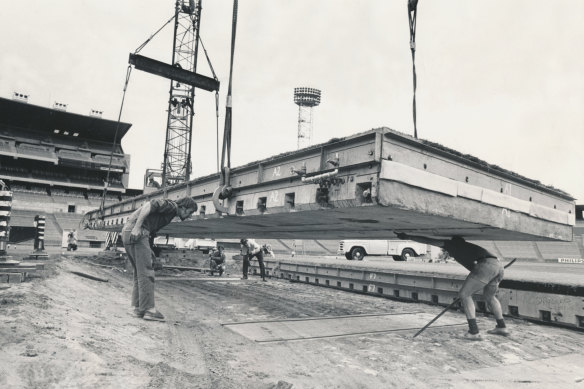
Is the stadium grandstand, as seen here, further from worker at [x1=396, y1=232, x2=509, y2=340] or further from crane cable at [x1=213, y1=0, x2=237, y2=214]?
worker at [x1=396, y1=232, x2=509, y2=340]

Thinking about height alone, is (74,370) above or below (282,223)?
below

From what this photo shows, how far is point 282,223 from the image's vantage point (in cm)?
780

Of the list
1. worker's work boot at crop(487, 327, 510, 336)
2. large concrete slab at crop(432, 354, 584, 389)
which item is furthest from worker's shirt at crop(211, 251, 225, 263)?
large concrete slab at crop(432, 354, 584, 389)

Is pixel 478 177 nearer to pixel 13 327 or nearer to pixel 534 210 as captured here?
pixel 534 210

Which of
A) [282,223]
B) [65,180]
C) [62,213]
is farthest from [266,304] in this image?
[65,180]

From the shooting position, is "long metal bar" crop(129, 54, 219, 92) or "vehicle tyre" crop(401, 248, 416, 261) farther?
"vehicle tyre" crop(401, 248, 416, 261)

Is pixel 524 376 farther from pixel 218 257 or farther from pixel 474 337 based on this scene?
pixel 218 257

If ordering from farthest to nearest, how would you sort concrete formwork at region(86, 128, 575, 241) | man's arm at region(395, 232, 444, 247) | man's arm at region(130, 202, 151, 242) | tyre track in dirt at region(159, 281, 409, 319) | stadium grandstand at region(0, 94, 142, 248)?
1. stadium grandstand at region(0, 94, 142, 248)
2. tyre track in dirt at region(159, 281, 409, 319)
3. man's arm at region(395, 232, 444, 247)
4. man's arm at region(130, 202, 151, 242)
5. concrete formwork at region(86, 128, 575, 241)

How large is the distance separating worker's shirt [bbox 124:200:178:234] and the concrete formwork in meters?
0.98

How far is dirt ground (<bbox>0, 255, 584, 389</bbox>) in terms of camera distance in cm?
365

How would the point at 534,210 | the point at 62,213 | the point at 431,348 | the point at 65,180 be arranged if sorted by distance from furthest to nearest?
the point at 65,180, the point at 62,213, the point at 534,210, the point at 431,348

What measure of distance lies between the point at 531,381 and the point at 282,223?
14.6 feet

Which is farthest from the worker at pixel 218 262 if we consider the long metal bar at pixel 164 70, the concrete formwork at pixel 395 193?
the concrete formwork at pixel 395 193

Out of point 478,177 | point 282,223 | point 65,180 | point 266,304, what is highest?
point 65,180
